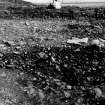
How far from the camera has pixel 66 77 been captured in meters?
2.43

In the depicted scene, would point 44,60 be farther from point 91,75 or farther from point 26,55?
point 91,75

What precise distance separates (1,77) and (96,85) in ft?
3.36

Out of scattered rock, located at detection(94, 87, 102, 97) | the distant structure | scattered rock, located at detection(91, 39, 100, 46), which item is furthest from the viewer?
the distant structure

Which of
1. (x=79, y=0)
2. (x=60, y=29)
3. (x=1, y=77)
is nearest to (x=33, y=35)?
(x=60, y=29)

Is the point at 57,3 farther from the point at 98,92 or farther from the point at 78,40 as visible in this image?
the point at 98,92

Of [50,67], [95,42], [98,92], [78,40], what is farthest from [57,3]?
[98,92]

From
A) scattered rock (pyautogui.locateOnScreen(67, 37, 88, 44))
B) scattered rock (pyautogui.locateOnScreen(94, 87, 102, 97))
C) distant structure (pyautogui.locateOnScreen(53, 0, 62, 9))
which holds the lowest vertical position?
scattered rock (pyautogui.locateOnScreen(94, 87, 102, 97))

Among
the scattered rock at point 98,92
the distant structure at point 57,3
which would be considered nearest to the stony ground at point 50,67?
the scattered rock at point 98,92

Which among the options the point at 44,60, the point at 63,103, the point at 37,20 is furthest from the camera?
the point at 37,20

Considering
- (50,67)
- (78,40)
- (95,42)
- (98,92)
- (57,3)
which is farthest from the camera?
(57,3)

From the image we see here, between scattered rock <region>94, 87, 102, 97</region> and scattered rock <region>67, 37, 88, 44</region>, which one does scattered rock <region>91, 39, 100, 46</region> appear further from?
scattered rock <region>94, 87, 102, 97</region>

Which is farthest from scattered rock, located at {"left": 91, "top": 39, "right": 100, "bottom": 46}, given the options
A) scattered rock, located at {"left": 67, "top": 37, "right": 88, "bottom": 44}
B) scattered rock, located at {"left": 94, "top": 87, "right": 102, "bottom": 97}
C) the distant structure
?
the distant structure

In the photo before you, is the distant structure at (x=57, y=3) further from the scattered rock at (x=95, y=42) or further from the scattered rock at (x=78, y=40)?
the scattered rock at (x=95, y=42)

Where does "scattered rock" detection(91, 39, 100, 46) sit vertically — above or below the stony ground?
above
